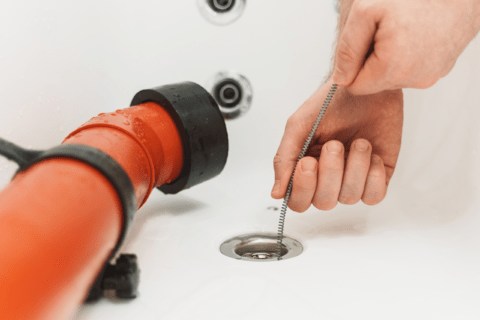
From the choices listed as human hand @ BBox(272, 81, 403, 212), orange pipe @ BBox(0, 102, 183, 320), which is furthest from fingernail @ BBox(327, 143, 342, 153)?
orange pipe @ BBox(0, 102, 183, 320)

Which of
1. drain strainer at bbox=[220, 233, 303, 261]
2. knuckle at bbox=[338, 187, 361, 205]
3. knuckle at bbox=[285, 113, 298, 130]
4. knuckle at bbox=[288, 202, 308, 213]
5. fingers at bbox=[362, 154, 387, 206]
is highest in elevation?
knuckle at bbox=[285, 113, 298, 130]

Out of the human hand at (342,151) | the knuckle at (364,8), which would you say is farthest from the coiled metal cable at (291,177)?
the knuckle at (364,8)

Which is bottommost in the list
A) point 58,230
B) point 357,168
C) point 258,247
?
point 58,230

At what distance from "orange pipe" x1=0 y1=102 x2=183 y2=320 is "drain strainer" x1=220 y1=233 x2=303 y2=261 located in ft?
0.57

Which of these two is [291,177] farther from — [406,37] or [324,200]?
[406,37]

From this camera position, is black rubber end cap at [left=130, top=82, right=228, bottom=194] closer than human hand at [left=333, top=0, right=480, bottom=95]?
No

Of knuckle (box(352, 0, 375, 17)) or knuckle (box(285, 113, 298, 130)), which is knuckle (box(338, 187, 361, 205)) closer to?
knuckle (box(285, 113, 298, 130))

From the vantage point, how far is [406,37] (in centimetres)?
44

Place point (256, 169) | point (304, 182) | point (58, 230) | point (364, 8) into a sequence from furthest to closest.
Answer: point (256, 169), point (304, 182), point (364, 8), point (58, 230)

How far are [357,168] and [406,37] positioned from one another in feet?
0.58

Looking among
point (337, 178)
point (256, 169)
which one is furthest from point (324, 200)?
point (256, 169)

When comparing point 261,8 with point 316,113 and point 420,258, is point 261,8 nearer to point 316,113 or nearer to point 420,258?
point 316,113

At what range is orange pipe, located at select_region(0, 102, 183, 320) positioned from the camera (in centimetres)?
25

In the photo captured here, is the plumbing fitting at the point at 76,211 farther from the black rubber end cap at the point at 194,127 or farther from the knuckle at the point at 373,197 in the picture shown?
the knuckle at the point at 373,197
